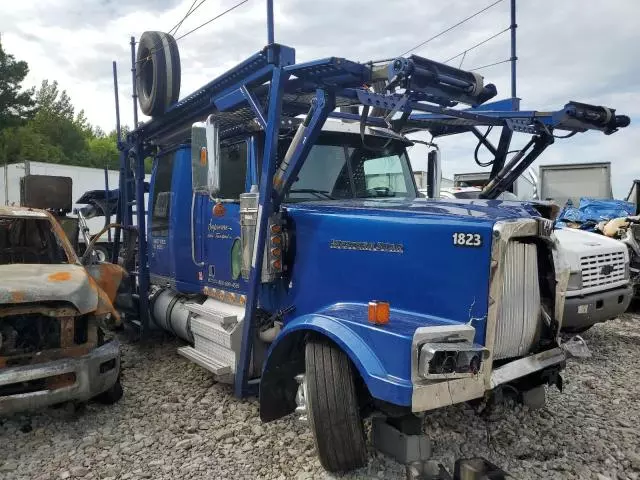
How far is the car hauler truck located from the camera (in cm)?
287

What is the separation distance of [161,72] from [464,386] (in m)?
4.38

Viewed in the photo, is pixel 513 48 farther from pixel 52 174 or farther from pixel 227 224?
pixel 52 174

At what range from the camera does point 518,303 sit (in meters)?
3.19

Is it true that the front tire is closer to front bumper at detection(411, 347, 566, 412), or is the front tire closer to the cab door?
front bumper at detection(411, 347, 566, 412)

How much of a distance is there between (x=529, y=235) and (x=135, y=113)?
5114 mm

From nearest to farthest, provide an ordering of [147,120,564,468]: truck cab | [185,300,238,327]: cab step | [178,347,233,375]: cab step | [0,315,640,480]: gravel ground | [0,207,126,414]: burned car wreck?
[147,120,564,468]: truck cab → [0,315,640,480]: gravel ground → [0,207,126,414]: burned car wreck → [178,347,233,375]: cab step → [185,300,238,327]: cab step

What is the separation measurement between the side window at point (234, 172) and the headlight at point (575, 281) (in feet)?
11.8

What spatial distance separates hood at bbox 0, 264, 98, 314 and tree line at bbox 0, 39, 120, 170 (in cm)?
1431

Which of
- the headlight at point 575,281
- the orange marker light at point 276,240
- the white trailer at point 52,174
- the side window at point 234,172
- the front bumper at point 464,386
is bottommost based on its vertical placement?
the front bumper at point 464,386

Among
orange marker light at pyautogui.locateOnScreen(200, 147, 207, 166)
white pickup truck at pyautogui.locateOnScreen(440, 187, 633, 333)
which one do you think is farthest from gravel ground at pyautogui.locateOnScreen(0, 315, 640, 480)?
orange marker light at pyautogui.locateOnScreen(200, 147, 207, 166)

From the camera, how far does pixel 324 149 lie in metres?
4.46

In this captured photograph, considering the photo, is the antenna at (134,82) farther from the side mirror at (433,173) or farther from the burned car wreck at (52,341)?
the side mirror at (433,173)

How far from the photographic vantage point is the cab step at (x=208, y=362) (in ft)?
14.1

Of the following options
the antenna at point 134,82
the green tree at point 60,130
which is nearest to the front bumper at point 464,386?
the antenna at point 134,82
